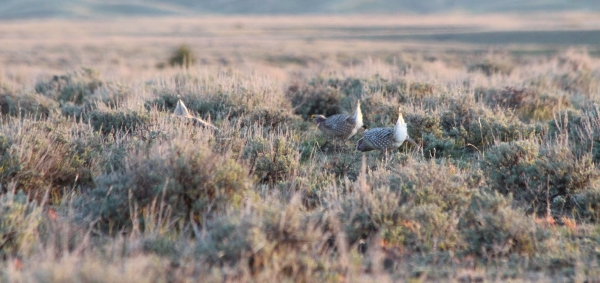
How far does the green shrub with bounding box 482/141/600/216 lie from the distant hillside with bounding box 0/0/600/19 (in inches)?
4244

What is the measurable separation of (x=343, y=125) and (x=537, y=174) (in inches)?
115

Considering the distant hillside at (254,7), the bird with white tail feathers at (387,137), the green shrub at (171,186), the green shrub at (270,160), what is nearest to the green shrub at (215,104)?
the green shrub at (270,160)

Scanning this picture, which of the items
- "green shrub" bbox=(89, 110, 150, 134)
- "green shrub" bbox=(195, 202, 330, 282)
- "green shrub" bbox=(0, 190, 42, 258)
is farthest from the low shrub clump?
"green shrub" bbox=(0, 190, 42, 258)

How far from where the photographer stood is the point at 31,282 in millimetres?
3387

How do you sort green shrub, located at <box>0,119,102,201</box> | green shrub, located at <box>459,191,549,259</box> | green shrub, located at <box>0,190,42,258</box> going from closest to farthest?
green shrub, located at <box>0,190,42,258</box>
green shrub, located at <box>459,191,549,259</box>
green shrub, located at <box>0,119,102,201</box>

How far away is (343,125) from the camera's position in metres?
8.02

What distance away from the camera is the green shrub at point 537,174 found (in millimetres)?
5625

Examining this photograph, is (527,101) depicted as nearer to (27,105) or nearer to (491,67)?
(491,67)

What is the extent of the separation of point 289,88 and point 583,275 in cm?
797

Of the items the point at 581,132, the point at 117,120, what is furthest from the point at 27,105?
the point at 581,132

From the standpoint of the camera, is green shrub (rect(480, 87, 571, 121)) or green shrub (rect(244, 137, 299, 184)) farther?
green shrub (rect(480, 87, 571, 121))

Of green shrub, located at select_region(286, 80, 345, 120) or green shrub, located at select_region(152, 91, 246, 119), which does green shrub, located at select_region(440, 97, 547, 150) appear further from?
green shrub, located at select_region(152, 91, 246, 119)

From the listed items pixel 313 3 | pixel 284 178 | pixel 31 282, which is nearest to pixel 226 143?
pixel 284 178

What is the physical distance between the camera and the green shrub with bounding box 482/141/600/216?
221 inches
